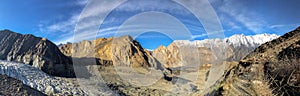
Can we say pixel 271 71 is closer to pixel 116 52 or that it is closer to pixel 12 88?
pixel 12 88

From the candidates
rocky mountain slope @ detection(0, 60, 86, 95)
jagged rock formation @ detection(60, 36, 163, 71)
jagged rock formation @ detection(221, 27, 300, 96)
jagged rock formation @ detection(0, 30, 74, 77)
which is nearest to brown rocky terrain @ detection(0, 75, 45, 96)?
rocky mountain slope @ detection(0, 60, 86, 95)

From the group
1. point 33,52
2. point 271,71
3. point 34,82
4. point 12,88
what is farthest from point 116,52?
point 271,71

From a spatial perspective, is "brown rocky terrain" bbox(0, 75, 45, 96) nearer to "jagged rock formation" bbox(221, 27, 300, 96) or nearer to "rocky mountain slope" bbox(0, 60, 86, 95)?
"rocky mountain slope" bbox(0, 60, 86, 95)

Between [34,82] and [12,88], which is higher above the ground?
[12,88]

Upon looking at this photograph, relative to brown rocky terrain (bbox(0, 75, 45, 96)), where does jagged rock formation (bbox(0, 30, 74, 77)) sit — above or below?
above

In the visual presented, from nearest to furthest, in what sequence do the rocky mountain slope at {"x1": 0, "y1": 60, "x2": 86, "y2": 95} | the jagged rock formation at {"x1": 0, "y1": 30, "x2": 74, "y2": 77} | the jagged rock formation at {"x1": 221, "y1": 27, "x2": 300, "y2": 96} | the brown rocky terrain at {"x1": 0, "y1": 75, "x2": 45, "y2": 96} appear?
the jagged rock formation at {"x1": 221, "y1": 27, "x2": 300, "y2": 96}
the brown rocky terrain at {"x1": 0, "y1": 75, "x2": 45, "y2": 96}
the rocky mountain slope at {"x1": 0, "y1": 60, "x2": 86, "y2": 95}
the jagged rock formation at {"x1": 0, "y1": 30, "x2": 74, "y2": 77}

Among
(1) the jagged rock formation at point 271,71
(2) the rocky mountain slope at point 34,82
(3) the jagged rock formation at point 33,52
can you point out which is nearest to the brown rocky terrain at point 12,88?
(2) the rocky mountain slope at point 34,82
